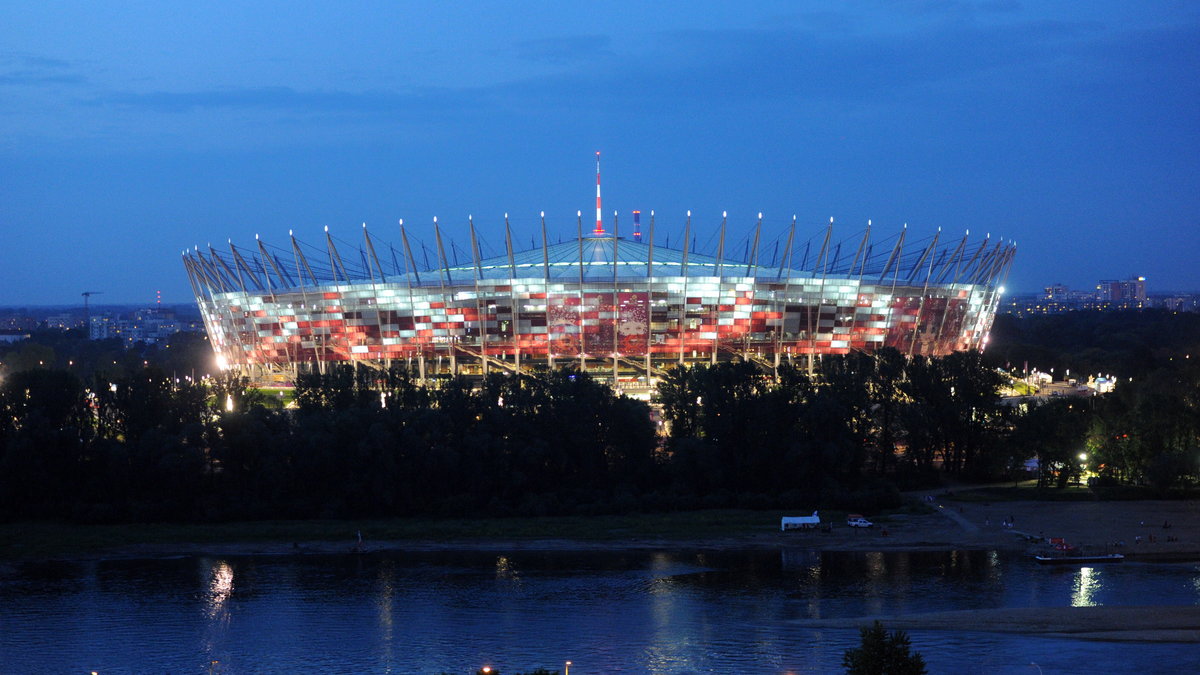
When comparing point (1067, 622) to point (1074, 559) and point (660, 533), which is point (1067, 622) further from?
point (660, 533)

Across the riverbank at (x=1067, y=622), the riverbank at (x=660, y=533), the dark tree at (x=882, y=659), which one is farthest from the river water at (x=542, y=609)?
the dark tree at (x=882, y=659)

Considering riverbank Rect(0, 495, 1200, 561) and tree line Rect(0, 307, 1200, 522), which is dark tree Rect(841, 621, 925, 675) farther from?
tree line Rect(0, 307, 1200, 522)

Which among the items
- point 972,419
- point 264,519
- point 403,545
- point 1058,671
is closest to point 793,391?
point 972,419

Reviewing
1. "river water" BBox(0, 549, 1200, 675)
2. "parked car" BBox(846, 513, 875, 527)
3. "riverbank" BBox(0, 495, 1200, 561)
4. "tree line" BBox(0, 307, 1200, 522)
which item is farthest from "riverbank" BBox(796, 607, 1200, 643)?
"tree line" BBox(0, 307, 1200, 522)

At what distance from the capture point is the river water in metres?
32.4

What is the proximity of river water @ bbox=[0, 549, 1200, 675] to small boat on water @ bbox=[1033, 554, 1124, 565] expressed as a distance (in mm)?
615

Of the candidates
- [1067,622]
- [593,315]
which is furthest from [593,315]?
[1067,622]

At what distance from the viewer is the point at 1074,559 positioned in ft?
140

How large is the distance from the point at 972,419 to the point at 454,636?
3209 cm

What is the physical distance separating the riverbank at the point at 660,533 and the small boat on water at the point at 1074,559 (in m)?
0.80

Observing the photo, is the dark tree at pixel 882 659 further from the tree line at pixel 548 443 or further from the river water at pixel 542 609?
the tree line at pixel 548 443

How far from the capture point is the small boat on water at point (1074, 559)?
1671 inches

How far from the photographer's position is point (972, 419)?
2329 inches

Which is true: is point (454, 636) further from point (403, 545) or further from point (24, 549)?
point (24, 549)
